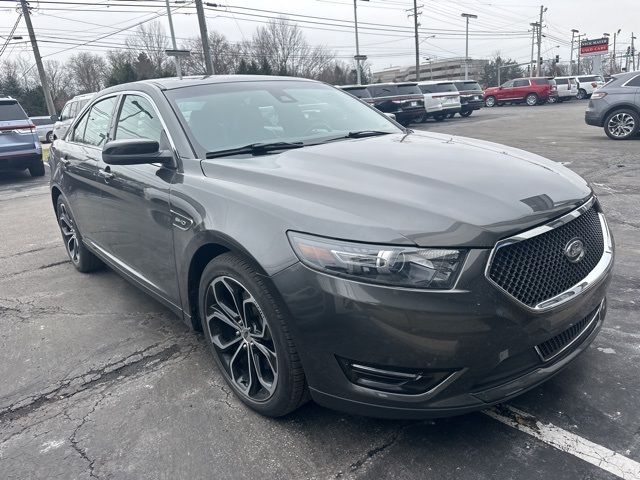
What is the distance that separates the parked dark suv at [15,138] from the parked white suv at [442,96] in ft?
52.1

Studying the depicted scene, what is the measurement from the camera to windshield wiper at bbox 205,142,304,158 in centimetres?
298

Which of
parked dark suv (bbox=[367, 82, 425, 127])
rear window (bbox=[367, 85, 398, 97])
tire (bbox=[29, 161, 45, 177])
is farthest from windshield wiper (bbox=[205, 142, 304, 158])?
rear window (bbox=[367, 85, 398, 97])

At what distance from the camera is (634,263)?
4.33 m

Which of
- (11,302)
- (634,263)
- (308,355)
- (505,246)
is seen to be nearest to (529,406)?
(505,246)

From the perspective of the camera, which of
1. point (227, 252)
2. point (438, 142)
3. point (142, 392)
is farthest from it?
point (438, 142)

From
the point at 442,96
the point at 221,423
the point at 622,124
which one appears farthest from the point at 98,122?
the point at 442,96

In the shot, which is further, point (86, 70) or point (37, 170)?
point (86, 70)

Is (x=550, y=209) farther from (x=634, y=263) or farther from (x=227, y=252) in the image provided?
(x=634, y=263)

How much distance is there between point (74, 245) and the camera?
16.9 feet

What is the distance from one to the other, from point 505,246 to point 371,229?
0.53 meters

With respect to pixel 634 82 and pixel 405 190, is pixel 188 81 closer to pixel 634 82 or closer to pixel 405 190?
pixel 405 190

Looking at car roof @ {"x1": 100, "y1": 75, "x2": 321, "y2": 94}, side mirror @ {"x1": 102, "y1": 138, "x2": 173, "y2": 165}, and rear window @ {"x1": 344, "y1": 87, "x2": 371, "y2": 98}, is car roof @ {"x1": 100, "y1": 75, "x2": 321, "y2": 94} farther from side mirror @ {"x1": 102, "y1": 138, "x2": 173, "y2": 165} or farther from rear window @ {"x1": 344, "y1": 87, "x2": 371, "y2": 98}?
rear window @ {"x1": 344, "y1": 87, "x2": 371, "y2": 98}

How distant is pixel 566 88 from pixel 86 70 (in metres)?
49.0

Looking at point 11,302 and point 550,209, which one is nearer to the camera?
point 550,209
